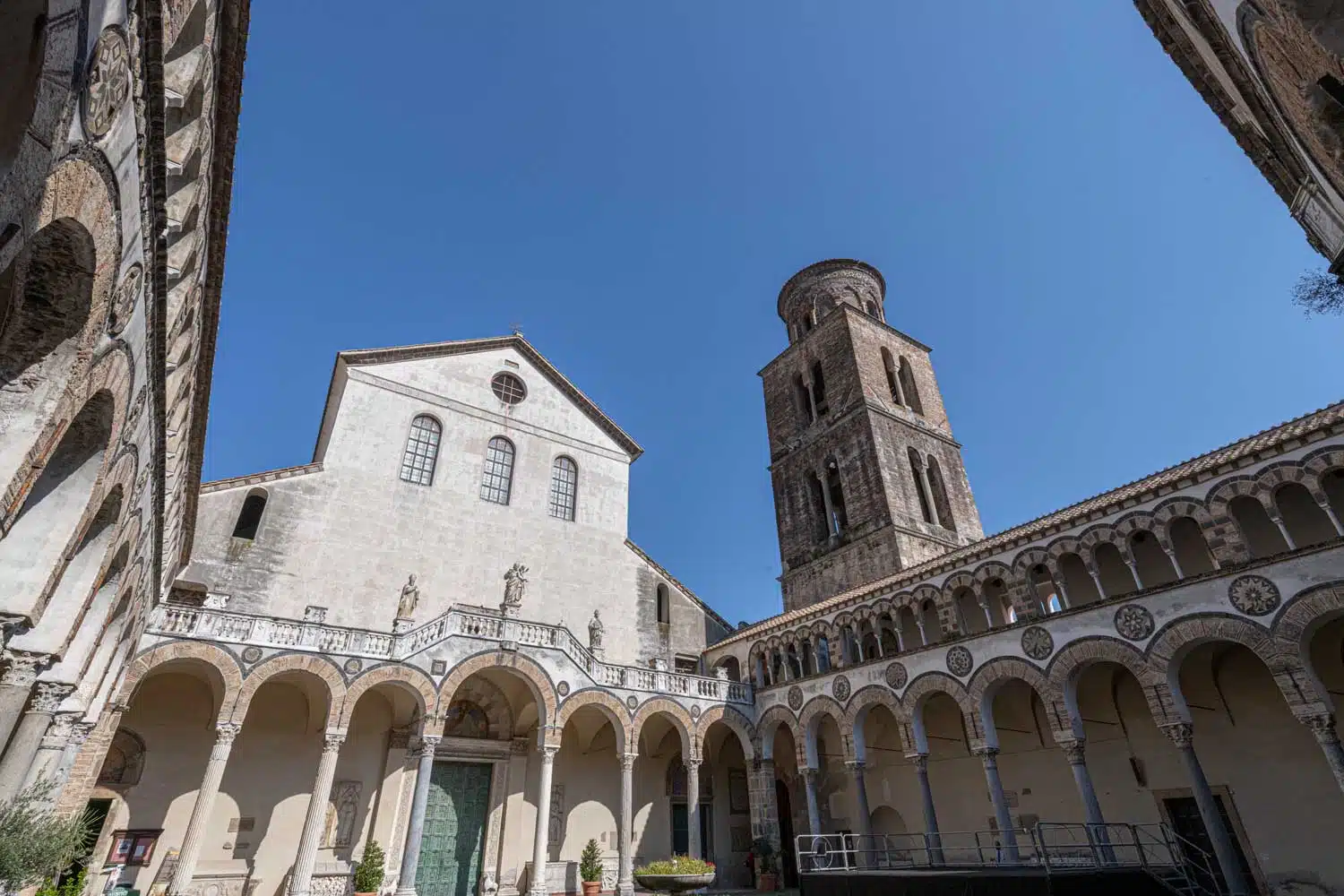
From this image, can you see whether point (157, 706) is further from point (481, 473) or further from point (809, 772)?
point (809, 772)

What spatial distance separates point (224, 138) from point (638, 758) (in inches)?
745

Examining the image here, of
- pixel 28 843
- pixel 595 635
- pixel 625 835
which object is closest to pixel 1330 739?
→ pixel 625 835

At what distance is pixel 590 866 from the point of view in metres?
16.9

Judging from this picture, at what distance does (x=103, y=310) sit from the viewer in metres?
4.40

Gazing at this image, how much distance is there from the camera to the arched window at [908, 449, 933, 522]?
25.4 m

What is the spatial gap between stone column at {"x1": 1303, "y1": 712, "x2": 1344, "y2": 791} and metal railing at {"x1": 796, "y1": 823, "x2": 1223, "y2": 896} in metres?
2.47

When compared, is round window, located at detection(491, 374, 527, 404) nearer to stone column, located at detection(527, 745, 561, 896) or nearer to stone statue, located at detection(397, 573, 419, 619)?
stone statue, located at detection(397, 573, 419, 619)

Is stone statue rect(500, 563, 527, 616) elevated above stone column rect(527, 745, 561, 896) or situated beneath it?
elevated above

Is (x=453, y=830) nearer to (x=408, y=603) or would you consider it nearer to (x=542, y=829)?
(x=542, y=829)

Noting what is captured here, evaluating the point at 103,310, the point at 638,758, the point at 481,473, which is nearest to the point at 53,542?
the point at 103,310

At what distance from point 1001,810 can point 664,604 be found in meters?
12.1

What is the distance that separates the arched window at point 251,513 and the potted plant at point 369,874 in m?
8.54

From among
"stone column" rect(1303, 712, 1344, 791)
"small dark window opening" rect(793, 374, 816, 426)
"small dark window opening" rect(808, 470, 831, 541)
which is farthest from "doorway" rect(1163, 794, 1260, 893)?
"small dark window opening" rect(793, 374, 816, 426)

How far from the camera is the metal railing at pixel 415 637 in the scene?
13.5 meters
